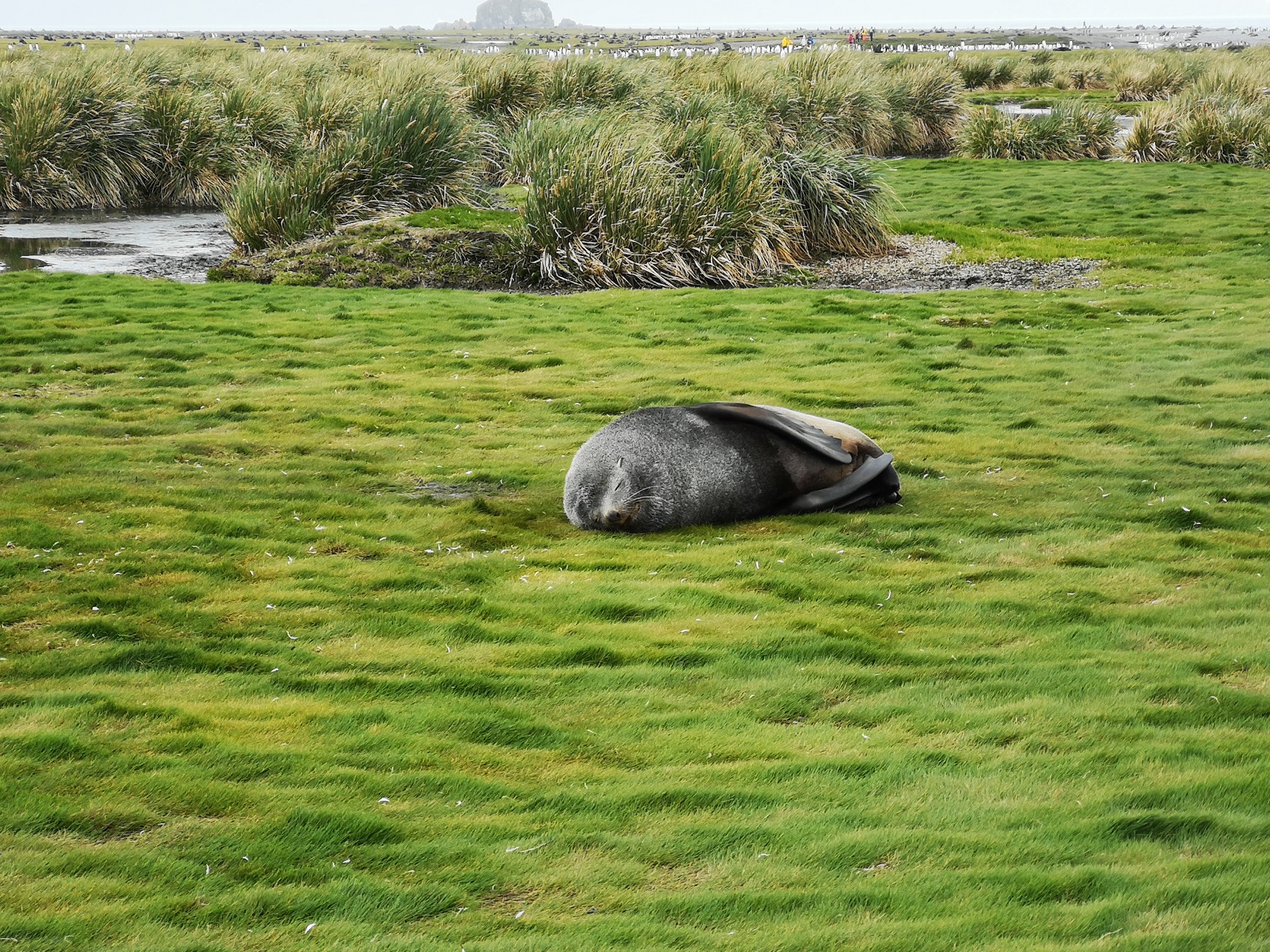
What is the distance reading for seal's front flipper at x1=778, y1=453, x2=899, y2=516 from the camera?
26.9 feet

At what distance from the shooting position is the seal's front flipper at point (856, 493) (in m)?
8.19

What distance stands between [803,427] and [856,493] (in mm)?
579

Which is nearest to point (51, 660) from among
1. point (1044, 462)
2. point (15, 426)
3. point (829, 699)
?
point (829, 699)

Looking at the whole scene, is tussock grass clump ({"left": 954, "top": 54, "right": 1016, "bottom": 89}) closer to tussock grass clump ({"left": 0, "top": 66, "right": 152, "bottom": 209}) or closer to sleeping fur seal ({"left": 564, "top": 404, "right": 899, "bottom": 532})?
tussock grass clump ({"left": 0, "top": 66, "right": 152, "bottom": 209})

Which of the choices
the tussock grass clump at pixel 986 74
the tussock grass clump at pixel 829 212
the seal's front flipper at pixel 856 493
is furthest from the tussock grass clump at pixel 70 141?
the tussock grass clump at pixel 986 74

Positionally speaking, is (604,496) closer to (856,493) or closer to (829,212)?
(856,493)

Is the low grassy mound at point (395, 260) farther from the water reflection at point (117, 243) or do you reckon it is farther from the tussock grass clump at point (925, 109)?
the tussock grass clump at point (925, 109)

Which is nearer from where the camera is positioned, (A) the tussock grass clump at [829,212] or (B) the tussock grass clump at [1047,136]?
(A) the tussock grass clump at [829,212]

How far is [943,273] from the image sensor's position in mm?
19078

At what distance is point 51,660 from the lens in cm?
559

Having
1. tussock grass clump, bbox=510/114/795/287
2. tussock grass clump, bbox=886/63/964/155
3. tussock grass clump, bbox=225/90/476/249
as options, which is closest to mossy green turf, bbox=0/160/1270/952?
tussock grass clump, bbox=510/114/795/287

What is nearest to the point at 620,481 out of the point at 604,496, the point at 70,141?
the point at 604,496

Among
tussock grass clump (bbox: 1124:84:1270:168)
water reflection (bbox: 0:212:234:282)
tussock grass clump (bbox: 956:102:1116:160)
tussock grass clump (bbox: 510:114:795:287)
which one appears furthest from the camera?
tussock grass clump (bbox: 956:102:1116:160)

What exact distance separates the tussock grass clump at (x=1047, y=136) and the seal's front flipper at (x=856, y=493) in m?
26.5
